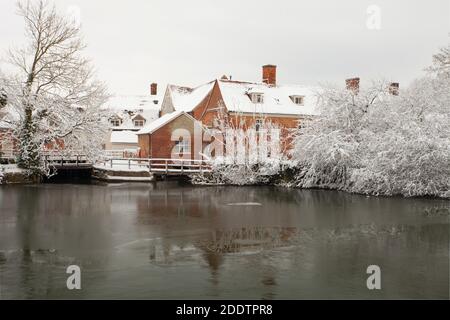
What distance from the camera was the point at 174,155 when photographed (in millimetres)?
43750

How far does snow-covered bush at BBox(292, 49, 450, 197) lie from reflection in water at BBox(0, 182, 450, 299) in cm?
374

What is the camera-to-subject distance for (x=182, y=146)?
44000 mm

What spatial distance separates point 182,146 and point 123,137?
16.3 m

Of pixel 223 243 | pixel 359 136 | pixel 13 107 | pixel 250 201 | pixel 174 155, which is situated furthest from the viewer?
pixel 174 155

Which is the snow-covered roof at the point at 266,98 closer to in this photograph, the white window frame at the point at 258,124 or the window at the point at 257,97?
the window at the point at 257,97

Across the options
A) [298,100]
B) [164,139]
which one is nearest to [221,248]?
[164,139]

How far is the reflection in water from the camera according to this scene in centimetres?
980

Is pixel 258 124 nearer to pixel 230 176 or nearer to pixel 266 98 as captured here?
pixel 266 98

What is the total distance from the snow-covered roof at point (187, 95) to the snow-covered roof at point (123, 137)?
7.73 m

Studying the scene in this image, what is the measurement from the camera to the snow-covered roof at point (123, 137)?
57.3 m
